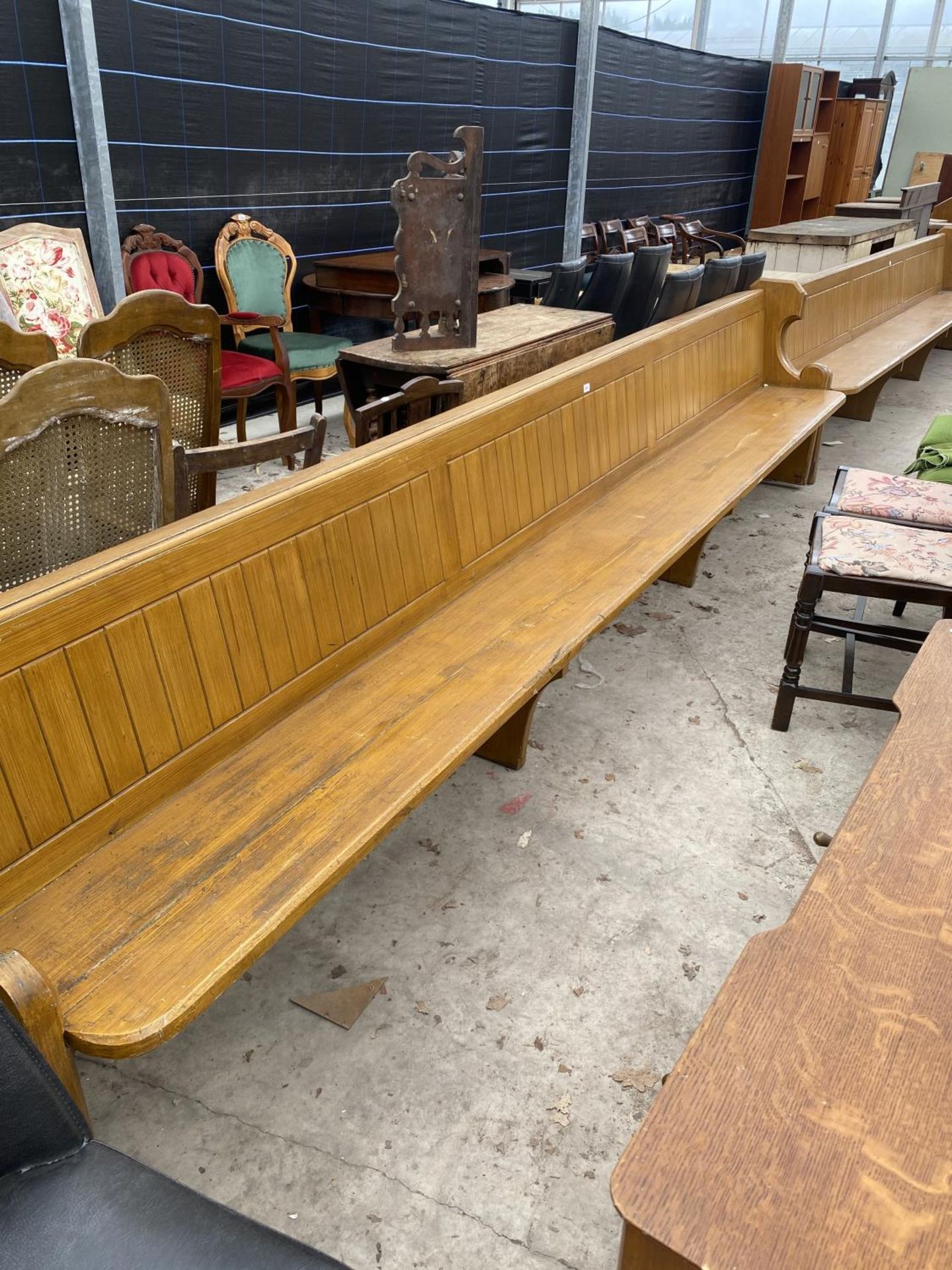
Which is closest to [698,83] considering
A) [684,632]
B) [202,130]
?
[202,130]

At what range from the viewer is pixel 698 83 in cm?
1095

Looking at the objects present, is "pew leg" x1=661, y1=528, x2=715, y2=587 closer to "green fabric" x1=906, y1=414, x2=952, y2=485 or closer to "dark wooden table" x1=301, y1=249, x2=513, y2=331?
"green fabric" x1=906, y1=414, x2=952, y2=485

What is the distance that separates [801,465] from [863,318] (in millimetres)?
2138

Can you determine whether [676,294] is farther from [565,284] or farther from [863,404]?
[863,404]

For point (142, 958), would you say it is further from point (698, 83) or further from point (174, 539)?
point (698, 83)

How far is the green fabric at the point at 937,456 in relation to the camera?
12.6 ft

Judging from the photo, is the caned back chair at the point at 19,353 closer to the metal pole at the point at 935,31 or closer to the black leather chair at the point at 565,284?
the black leather chair at the point at 565,284

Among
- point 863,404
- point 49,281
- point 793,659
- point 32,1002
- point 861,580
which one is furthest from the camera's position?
point 863,404

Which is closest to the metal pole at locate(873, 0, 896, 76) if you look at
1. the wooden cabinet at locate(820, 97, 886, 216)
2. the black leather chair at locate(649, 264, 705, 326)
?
the wooden cabinet at locate(820, 97, 886, 216)

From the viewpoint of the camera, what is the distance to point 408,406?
345 centimetres

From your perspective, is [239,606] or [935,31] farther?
[935,31]

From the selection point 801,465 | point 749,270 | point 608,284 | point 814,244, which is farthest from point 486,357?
point 814,244

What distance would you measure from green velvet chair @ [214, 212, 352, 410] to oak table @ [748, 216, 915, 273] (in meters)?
3.99

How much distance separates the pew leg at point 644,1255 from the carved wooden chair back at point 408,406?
2022 millimetres
